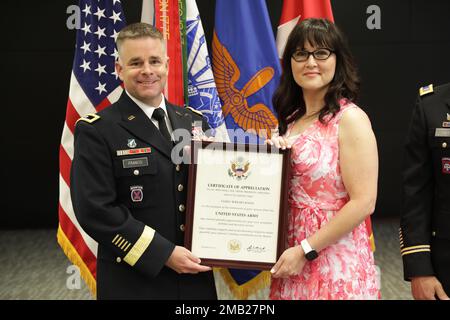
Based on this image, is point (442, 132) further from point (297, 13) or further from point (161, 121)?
point (297, 13)

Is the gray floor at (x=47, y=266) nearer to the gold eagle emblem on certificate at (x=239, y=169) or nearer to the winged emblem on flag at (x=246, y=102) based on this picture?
the winged emblem on flag at (x=246, y=102)

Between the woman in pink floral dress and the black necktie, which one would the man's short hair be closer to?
the black necktie

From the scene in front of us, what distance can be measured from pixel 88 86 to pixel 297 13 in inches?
49.8

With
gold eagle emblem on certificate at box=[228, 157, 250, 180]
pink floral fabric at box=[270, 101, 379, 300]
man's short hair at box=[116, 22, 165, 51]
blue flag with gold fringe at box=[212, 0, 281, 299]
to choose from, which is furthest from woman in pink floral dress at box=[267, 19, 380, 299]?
blue flag with gold fringe at box=[212, 0, 281, 299]

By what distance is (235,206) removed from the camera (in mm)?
1723

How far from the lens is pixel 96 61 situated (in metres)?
2.74

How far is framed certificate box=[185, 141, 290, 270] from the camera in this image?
5.59 ft

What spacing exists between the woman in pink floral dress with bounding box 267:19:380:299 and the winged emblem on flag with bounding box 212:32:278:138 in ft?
3.59

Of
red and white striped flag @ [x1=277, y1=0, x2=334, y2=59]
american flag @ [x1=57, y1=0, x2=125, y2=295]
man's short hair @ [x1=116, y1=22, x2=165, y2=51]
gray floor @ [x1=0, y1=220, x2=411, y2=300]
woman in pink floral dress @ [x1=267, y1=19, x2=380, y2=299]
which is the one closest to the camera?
woman in pink floral dress @ [x1=267, y1=19, x2=380, y2=299]

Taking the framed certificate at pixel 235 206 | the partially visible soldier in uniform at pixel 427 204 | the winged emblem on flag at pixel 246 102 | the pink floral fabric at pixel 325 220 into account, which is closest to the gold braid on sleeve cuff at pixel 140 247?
the framed certificate at pixel 235 206

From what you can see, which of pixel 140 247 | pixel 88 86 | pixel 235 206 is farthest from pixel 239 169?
pixel 88 86
